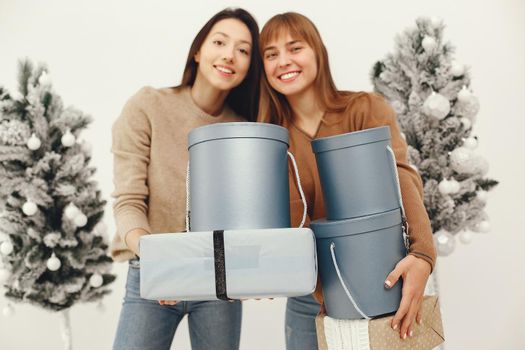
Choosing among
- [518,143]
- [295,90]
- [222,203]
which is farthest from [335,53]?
[222,203]

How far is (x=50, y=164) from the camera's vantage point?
2430 millimetres

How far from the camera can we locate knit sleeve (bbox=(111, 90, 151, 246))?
1.52 m

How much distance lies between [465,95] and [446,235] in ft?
2.23

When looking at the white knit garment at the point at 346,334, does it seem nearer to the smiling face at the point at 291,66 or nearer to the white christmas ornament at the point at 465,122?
the smiling face at the point at 291,66

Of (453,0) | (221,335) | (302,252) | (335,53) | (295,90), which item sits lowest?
(221,335)

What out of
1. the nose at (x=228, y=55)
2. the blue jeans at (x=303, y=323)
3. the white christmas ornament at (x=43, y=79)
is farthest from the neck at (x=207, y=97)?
the white christmas ornament at (x=43, y=79)

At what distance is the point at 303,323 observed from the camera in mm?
1566

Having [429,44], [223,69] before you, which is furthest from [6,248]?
[429,44]

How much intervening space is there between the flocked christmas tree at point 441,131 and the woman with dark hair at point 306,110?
3.42 feet

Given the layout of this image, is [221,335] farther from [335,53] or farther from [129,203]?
[335,53]

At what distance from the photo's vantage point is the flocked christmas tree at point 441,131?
7.99ft

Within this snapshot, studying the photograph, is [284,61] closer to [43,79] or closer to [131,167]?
[131,167]

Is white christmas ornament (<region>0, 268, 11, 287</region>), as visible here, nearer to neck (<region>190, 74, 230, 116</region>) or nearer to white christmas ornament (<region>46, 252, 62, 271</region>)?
white christmas ornament (<region>46, 252, 62, 271</region>)

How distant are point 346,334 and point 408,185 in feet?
1.41
